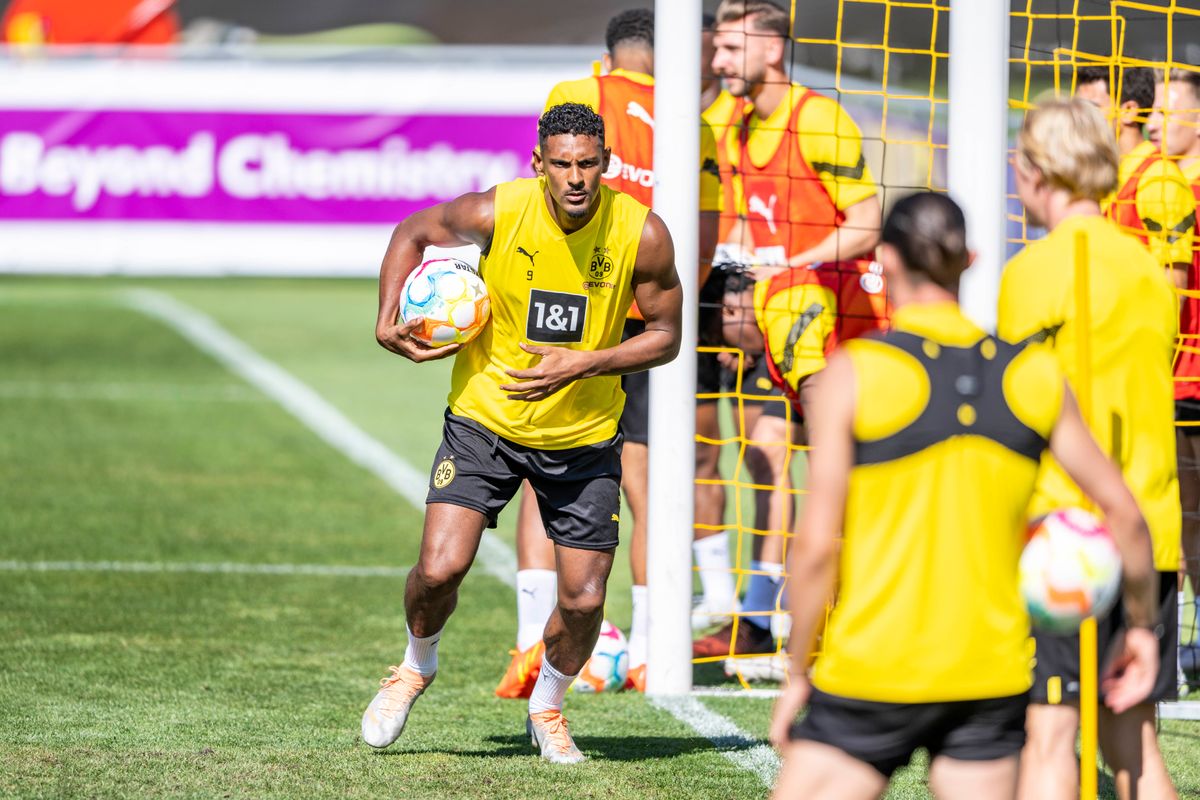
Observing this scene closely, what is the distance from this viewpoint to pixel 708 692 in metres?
7.09

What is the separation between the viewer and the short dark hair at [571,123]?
5.43 meters

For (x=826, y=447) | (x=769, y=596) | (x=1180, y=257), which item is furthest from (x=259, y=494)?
(x=826, y=447)

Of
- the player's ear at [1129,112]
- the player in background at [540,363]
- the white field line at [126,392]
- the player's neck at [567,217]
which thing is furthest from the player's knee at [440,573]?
the white field line at [126,392]

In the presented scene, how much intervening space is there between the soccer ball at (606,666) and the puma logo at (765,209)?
6.20ft

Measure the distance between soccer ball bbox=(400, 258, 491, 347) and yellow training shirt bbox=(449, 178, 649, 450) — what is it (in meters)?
0.12

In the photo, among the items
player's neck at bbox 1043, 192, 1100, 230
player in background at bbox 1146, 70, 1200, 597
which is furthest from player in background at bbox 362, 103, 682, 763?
player in background at bbox 1146, 70, 1200, 597

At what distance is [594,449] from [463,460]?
0.44 m

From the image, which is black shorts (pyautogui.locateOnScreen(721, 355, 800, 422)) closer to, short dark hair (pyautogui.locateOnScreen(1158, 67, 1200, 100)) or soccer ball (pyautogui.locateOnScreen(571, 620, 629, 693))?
soccer ball (pyautogui.locateOnScreen(571, 620, 629, 693))

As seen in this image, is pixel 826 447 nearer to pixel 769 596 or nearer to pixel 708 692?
pixel 708 692

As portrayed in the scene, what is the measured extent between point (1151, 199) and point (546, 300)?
9.17 feet

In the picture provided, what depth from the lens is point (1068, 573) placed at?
3.65m

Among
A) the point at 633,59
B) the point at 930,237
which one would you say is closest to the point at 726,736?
the point at 633,59

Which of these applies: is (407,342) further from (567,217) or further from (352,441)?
(352,441)

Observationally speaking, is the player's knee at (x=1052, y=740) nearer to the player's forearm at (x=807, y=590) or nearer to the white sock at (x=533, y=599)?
the player's forearm at (x=807, y=590)
